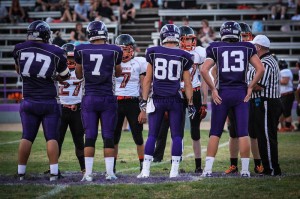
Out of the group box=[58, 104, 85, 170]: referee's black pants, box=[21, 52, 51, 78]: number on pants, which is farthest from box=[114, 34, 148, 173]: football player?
box=[21, 52, 51, 78]: number on pants

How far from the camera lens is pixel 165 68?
9.02 meters

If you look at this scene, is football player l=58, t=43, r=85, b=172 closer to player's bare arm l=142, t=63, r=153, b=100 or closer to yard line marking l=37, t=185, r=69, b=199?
player's bare arm l=142, t=63, r=153, b=100

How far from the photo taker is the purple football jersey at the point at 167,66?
9.02 m

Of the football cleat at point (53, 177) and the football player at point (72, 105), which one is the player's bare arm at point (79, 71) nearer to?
the football player at point (72, 105)

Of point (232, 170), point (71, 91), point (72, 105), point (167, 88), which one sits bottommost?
point (232, 170)

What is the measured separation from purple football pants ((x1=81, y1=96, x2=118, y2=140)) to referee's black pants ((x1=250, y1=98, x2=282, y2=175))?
2.01 m

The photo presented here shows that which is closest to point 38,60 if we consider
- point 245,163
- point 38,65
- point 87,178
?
point 38,65

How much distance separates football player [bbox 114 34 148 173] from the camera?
10.1m

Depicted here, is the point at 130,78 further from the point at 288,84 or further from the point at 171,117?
the point at 288,84

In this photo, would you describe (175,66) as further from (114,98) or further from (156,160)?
(156,160)

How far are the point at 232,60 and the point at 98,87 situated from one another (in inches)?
69.0

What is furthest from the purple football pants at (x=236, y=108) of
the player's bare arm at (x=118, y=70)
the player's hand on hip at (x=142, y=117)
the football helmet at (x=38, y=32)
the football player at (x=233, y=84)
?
the football helmet at (x=38, y=32)

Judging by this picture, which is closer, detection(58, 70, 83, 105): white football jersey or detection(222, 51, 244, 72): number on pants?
detection(222, 51, 244, 72): number on pants

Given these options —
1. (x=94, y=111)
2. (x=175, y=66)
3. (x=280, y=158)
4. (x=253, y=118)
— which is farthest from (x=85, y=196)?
(x=280, y=158)
